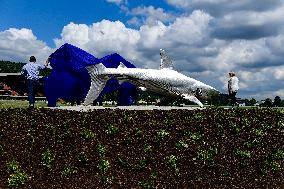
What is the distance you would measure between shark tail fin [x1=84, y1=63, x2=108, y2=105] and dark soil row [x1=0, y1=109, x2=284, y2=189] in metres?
6.68

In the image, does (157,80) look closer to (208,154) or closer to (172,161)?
(208,154)

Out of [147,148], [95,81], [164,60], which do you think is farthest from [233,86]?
[147,148]

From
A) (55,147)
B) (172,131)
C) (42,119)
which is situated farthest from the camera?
(42,119)

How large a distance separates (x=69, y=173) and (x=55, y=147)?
160 cm

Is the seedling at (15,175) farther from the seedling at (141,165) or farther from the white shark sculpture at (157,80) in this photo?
the white shark sculpture at (157,80)

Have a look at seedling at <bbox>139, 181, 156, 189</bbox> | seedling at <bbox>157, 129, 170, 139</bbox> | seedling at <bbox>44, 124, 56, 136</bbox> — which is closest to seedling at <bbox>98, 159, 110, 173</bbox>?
seedling at <bbox>139, 181, 156, 189</bbox>

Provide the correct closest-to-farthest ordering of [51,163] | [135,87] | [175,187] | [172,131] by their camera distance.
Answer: [175,187], [51,163], [172,131], [135,87]

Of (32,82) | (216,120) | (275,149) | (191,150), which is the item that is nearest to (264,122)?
(216,120)

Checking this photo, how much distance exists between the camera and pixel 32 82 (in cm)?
2000

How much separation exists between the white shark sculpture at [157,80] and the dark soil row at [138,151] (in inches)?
271

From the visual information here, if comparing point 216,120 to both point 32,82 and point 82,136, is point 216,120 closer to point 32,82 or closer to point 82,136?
point 82,136

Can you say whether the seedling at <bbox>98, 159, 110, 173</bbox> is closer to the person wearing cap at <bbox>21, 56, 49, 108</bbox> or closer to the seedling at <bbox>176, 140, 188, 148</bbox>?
the seedling at <bbox>176, 140, 188, 148</bbox>

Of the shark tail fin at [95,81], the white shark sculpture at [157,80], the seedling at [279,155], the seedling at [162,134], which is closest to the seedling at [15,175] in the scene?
the seedling at [162,134]

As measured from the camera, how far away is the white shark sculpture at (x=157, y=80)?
20781mm
